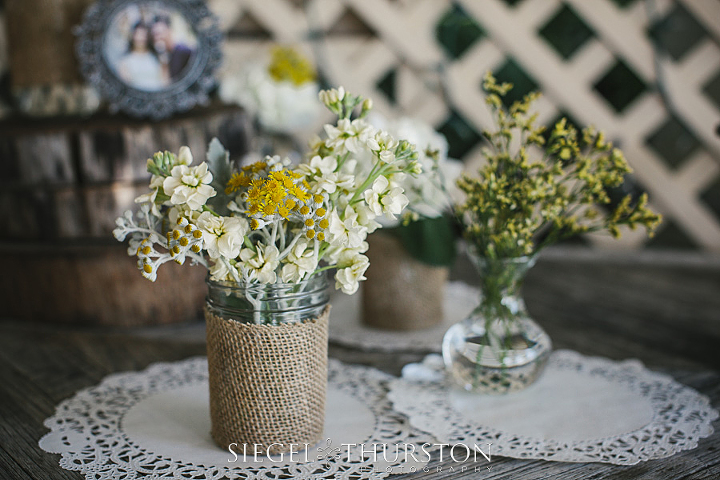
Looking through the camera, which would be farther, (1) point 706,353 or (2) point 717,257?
(2) point 717,257

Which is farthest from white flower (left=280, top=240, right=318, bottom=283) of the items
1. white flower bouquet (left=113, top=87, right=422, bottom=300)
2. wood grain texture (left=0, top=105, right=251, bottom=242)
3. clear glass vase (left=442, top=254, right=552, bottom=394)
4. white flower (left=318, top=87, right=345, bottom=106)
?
wood grain texture (left=0, top=105, right=251, bottom=242)

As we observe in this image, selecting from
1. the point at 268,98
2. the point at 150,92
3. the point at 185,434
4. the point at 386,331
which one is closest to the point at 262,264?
the point at 185,434

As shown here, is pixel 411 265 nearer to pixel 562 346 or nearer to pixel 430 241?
pixel 430 241

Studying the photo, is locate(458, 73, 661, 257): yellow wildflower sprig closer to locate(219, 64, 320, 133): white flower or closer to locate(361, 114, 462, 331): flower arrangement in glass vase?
locate(361, 114, 462, 331): flower arrangement in glass vase

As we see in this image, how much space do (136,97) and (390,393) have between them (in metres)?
0.62

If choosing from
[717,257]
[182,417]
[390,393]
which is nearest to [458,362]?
[390,393]

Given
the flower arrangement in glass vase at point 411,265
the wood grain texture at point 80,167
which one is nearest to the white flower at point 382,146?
the flower arrangement in glass vase at point 411,265

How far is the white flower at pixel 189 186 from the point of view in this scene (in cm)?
56

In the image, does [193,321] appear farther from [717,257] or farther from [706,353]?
[717,257]

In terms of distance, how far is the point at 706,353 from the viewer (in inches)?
37.8

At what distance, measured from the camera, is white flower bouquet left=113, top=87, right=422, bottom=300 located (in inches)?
21.9

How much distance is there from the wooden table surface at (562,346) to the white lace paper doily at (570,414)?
2 cm

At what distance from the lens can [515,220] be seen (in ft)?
2.28

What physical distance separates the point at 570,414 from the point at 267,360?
339mm
